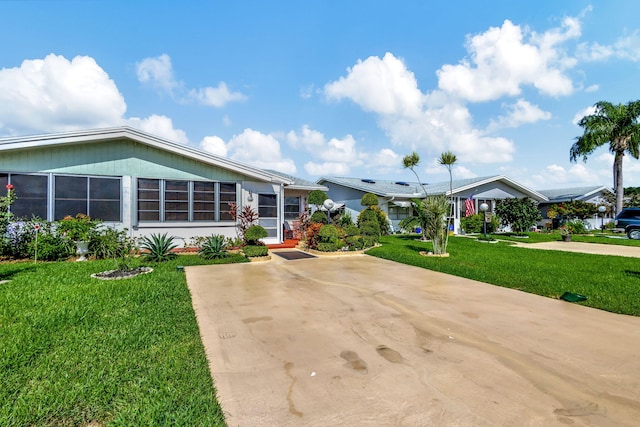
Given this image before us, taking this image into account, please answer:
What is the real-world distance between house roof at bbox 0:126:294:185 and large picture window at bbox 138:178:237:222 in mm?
909

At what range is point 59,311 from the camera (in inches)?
176

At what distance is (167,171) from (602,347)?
12.2 metres

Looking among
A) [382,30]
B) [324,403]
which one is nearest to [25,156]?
[324,403]

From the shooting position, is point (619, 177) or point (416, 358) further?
point (619, 177)

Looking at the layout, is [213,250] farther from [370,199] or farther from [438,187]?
[438,187]

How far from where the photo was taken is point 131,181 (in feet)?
35.1

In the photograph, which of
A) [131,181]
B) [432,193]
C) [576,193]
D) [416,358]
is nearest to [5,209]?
[131,181]

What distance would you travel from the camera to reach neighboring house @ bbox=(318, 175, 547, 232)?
2039cm

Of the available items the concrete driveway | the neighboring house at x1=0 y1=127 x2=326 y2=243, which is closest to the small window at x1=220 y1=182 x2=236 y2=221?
the neighboring house at x1=0 y1=127 x2=326 y2=243

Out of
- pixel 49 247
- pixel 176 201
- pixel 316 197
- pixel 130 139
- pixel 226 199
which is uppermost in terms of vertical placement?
pixel 130 139

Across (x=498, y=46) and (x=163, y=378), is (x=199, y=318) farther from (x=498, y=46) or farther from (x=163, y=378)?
(x=498, y=46)

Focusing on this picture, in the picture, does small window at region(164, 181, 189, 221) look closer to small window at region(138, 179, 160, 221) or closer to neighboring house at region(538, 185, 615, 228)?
small window at region(138, 179, 160, 221)

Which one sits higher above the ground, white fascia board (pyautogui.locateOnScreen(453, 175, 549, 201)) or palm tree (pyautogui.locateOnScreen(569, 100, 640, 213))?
palm tree (pyautogui.locateOnScreen(569, 100, 640, 213))

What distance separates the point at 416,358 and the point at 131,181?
11029mm
